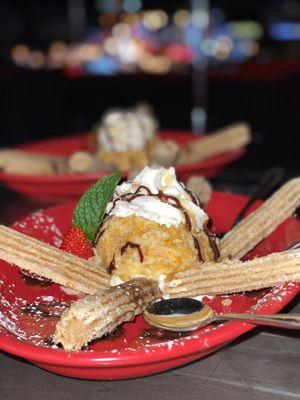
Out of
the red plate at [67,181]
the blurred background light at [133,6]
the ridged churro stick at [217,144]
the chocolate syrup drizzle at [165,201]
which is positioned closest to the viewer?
the chocolate syrup drizzle at [165,201]

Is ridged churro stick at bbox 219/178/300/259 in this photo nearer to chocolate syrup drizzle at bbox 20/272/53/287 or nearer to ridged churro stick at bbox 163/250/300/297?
ridged churro stick at bbox 163/250/300/297

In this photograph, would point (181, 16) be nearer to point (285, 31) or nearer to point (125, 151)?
point (285, 31)

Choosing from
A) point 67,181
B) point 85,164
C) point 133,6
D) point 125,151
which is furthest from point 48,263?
point 133,6

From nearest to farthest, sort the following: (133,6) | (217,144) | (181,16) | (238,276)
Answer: (238,276) < (217,144) < (181,16) < (133,6)

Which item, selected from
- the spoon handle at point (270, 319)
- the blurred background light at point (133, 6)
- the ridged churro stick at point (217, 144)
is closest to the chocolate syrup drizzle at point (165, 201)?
the spoon handle at point (270, 319)

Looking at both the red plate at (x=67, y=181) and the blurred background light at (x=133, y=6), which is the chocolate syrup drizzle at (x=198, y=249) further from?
the blurred background light at (x=133, y=6)

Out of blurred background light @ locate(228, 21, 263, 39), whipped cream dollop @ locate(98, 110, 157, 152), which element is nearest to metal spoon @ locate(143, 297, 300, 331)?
whipped cream dollop @ locate(98, 110, 157, 152)

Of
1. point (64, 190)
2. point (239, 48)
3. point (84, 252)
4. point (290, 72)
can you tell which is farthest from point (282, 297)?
point (239, 48)
